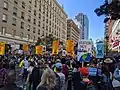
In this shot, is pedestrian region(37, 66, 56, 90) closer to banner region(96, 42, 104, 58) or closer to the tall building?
banner region(96, 42, 104, 58)

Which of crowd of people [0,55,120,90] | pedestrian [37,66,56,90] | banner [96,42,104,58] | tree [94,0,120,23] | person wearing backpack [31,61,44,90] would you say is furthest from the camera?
tree [94,0,120,23]

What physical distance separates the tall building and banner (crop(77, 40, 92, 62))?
101 feet

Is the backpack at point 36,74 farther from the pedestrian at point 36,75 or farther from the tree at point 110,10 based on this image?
the tree at point 110,10

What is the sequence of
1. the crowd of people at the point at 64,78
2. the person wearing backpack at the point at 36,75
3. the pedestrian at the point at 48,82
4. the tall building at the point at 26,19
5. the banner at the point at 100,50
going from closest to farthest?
the pedestrian at the point at 48,82 → the crowd of people at the point at 64,78 → the person wearing backpack at the point at 36,75 → the banner at the point at 100,50 → the tall building at the point at 26,19

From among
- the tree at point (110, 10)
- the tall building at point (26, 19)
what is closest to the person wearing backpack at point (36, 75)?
the tree at point (110, 10)

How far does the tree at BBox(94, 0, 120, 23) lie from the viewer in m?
15.1

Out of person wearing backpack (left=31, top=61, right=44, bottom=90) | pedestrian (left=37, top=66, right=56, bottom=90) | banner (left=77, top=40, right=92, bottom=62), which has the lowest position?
person wearing backpack (left=31, top=61, right=44, bottom=90)

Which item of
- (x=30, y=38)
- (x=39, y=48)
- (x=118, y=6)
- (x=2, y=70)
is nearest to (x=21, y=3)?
(x=30, y=38)

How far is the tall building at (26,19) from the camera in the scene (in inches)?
1736

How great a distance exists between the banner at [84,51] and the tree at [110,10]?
3.20 metres

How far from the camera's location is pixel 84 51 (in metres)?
12.9

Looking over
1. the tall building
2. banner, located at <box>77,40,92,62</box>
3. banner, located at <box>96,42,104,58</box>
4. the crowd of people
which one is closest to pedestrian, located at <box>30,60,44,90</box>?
the crowd of people

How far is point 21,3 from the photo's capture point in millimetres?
51125

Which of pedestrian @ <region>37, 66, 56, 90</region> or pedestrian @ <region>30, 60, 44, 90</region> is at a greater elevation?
pedestrian @ <region>37, 66, 56, 90</region>
